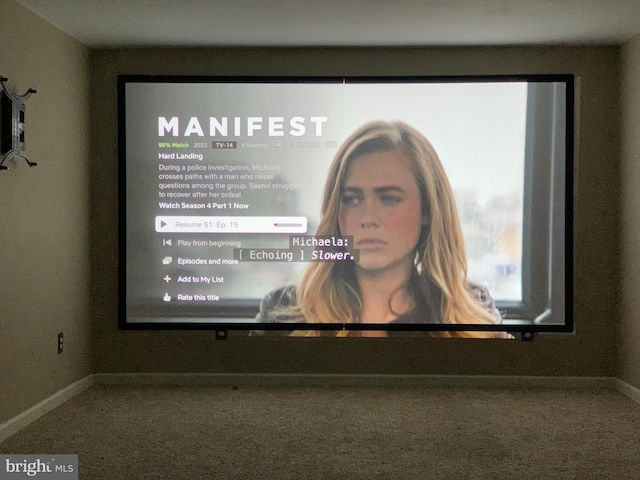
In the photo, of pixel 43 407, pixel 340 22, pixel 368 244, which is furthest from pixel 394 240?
pixel 43 407

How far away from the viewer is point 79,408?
175 inches

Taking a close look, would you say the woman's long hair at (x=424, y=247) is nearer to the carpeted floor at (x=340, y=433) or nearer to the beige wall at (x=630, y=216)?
the carpeted floor at (x=340, y=433)

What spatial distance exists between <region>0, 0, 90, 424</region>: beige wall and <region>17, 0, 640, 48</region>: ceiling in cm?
23

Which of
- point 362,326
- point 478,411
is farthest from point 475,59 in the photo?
point 478,411

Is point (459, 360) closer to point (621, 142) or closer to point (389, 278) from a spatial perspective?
point (389, 278)

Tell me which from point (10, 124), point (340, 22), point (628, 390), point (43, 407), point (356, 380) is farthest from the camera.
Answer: point (356, 380)

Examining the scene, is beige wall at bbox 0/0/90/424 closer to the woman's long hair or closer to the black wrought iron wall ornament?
the black wrought iron wall ornament

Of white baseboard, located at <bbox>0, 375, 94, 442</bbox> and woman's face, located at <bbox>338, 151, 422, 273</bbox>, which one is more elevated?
woman's face, located at <bbox>338, 151, 422, 273</bbox>

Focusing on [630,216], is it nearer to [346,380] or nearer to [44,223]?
[346,380]

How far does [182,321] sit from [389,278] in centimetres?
136

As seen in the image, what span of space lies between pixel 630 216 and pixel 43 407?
370cm

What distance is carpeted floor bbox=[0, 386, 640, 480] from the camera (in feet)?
11.0

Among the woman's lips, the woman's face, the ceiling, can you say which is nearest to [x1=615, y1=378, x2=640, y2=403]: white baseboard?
the woman's face

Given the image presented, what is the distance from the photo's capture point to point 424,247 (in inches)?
192
